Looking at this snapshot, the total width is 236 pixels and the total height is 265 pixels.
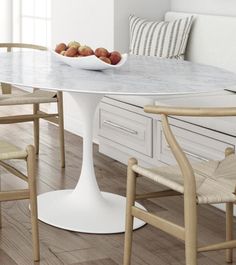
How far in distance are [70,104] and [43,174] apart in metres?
1.35

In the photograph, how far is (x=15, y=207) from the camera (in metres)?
3.55

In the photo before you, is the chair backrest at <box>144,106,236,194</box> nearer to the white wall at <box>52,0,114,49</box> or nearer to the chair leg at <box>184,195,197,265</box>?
the chair leg at <box>184,195,197,265</box>

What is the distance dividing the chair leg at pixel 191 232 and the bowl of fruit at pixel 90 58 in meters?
1.06

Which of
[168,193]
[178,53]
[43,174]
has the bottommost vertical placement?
[43,174]

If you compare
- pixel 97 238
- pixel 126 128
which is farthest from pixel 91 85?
pixel 126 128

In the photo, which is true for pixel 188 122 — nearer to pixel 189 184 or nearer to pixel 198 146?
pixel 198 146

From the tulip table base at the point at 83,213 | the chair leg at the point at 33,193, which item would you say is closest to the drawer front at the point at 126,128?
the tulip table base at the point at 83,213

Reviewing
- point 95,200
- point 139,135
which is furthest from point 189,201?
point 139,135

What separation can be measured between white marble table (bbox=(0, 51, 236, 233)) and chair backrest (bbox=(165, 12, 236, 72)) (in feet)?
2.76

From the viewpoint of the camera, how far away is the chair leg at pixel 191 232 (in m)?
2.25

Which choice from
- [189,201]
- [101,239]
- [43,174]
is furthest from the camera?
[43,174]

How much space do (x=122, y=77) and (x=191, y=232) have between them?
3.36 feet

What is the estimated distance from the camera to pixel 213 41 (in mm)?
4562

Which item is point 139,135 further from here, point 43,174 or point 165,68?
point 165,68
